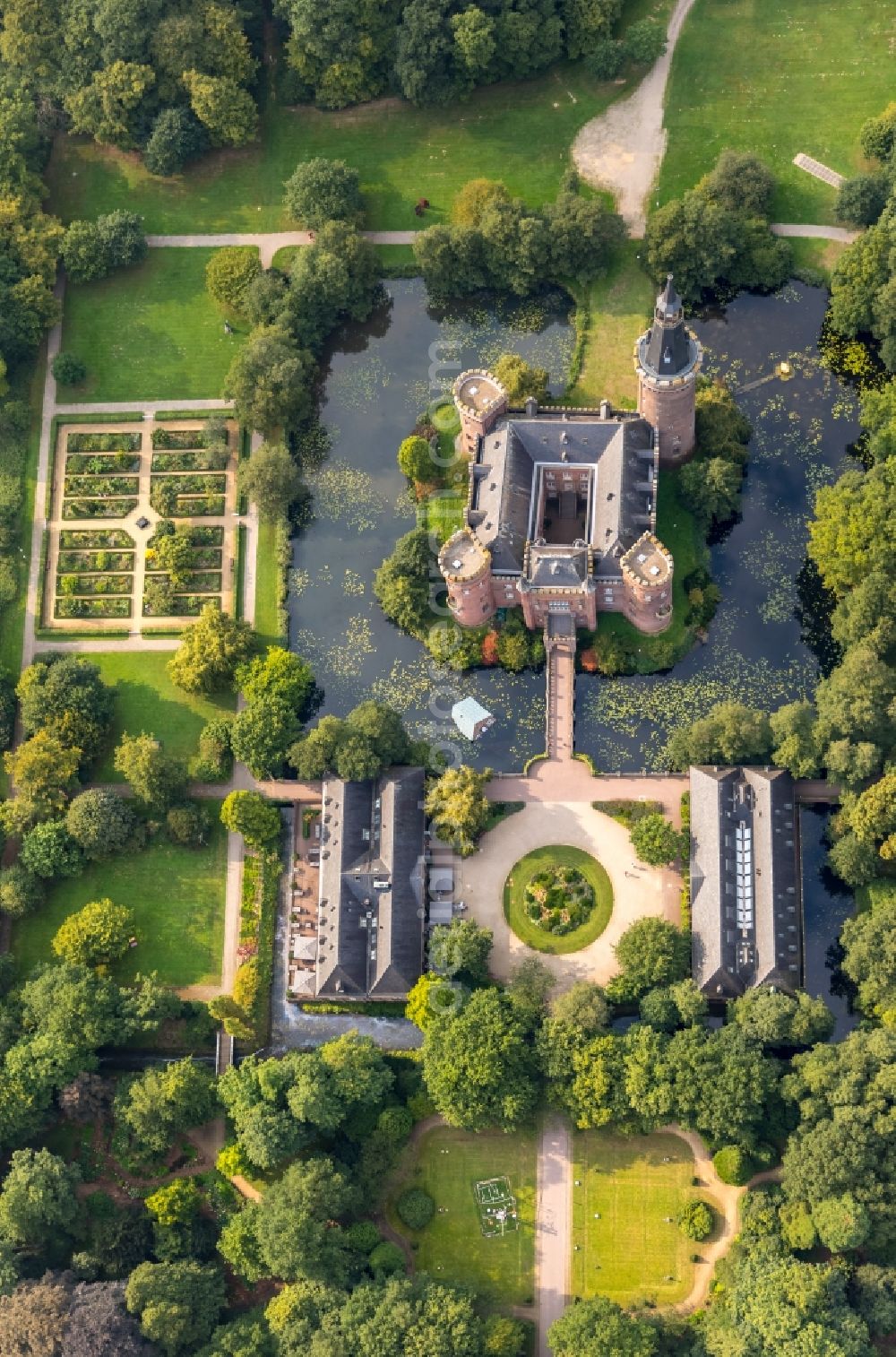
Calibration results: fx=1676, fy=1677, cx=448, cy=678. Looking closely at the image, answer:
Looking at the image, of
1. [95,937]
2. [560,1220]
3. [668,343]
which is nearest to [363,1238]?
[560,1220]

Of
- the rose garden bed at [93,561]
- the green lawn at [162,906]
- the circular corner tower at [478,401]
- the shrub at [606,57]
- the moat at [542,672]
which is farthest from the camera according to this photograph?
the shrub at [606,57]

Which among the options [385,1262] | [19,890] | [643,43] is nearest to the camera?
[385,1262]

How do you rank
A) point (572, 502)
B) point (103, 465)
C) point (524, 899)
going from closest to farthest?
point (524, 899)
point (572, 502)
point (103, 465)

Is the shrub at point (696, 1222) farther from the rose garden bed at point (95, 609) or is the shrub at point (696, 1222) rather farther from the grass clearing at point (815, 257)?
the grass clearing at point (815, 257)

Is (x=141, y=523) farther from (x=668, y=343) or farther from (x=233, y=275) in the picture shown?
(x=668, y=343)

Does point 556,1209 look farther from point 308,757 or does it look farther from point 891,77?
point 891,77

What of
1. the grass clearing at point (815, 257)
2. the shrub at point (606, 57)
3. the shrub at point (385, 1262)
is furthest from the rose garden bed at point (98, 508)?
the shrub at point (385, 1262)

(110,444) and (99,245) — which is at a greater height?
(99,245)
